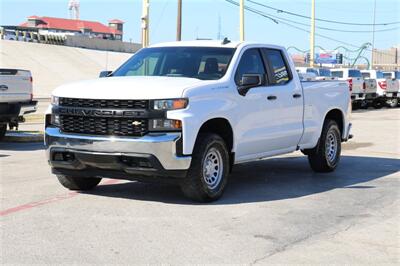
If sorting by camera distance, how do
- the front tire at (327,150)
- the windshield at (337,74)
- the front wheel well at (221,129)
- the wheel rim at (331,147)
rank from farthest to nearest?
1. the windshield at (337,74)
2. the wheel rim at (331,147)
3. the front tire at (327,150)
4. the front wheel well at (221,129)

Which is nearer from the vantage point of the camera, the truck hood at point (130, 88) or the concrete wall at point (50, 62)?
the truck hood at point (130, 88)

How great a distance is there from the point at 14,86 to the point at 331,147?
6340 millimetres

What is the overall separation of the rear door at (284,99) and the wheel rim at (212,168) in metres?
1.32

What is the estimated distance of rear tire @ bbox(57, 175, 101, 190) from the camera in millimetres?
7758

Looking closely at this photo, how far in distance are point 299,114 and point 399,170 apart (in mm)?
2518

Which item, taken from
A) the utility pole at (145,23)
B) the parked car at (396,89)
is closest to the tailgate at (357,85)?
the parked car at (396,89)

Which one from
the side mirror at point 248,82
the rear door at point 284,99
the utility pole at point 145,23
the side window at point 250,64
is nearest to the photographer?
the side mirror at point 248,82

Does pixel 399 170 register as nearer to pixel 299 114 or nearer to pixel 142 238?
pixel 299 114

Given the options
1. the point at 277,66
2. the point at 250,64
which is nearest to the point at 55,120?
the point at 250,64

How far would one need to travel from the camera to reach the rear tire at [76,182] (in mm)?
7758

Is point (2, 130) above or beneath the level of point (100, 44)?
beneath

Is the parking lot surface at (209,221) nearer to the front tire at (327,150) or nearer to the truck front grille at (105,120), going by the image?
the front tire at (327,150)

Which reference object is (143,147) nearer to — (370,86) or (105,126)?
(105,126)

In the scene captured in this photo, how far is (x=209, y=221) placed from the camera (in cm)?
630
